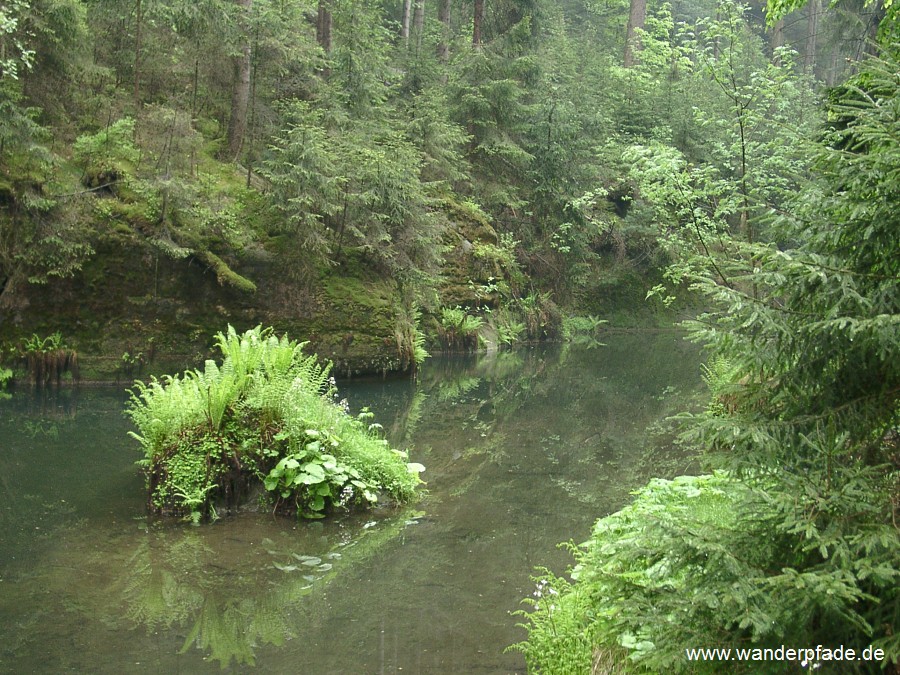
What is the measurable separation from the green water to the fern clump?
0.31 m

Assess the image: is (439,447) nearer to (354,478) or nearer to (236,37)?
(354,478)

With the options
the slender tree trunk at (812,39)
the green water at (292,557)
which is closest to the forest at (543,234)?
the green water at (292,557)

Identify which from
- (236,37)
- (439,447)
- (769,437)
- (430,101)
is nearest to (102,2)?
(236,37)

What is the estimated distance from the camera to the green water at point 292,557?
517 cm

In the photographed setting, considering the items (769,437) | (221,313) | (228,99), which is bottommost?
(221,313)

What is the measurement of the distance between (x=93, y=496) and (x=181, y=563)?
7.89 feet

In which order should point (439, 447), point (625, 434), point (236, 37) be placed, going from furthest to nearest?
point (236, 37) → point (625, 434) → point (439, 447)

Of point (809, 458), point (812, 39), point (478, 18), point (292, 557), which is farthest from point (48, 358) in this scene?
point (812, 39)

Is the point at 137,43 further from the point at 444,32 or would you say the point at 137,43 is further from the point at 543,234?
the point at 444,32

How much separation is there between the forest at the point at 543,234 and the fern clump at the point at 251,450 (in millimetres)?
196

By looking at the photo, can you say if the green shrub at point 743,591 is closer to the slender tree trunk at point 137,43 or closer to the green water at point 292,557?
the green water at point 292,557

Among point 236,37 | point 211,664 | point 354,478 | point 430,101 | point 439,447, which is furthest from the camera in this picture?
point 430,101

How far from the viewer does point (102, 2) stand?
1650 centimetres

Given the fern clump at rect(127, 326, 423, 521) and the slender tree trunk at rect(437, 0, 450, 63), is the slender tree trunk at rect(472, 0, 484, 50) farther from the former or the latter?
the fern clump at rect(127, 326, 423, 521)
